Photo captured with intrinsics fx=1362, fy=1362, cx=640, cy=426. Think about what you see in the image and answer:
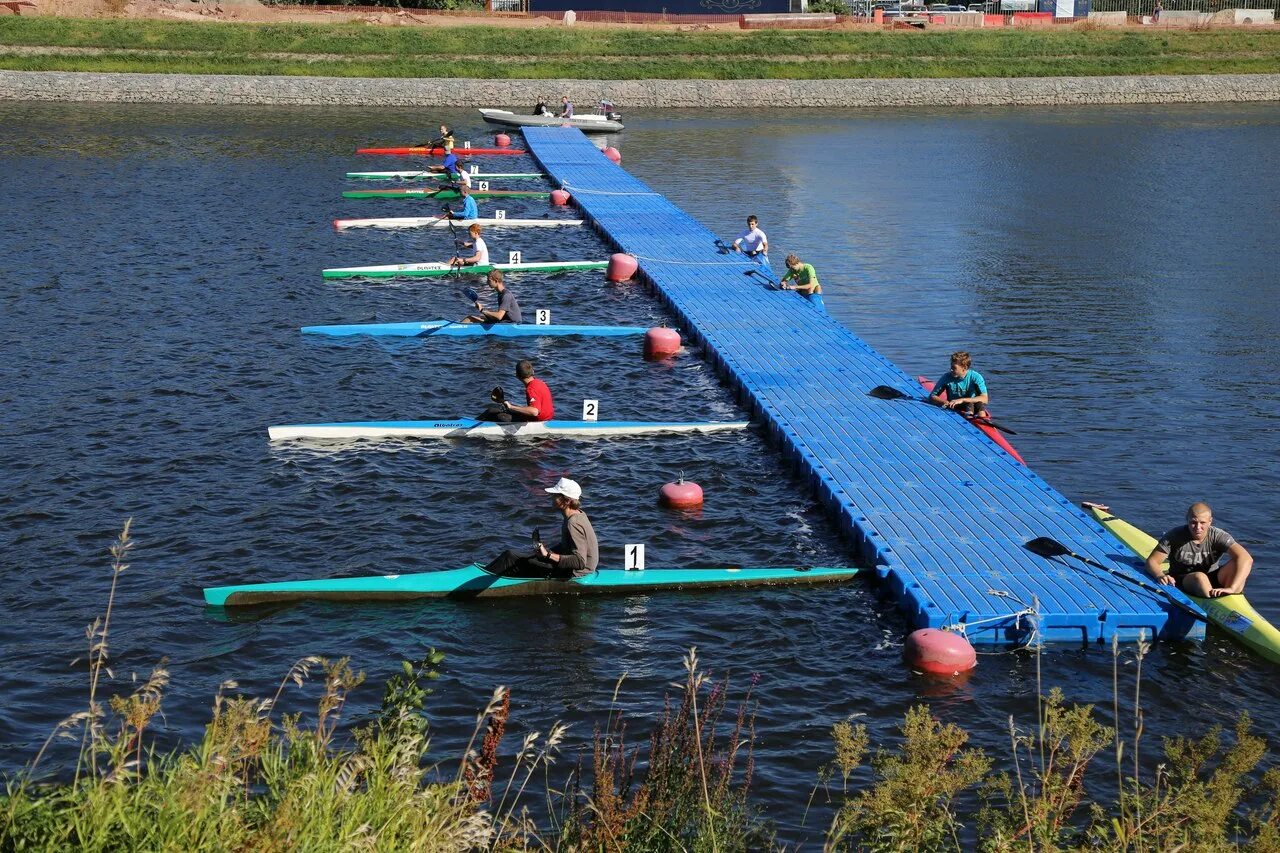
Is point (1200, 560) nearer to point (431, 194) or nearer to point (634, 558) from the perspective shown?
point (634, 558)

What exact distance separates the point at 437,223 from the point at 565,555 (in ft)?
81.6

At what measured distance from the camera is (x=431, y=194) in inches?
1671

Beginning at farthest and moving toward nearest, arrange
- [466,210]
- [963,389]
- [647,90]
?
[647,90] < [466,210] < [963,389]

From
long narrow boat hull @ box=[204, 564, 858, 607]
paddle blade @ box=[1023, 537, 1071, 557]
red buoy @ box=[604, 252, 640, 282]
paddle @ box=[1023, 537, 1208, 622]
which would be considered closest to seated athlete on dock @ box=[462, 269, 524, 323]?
red buoy @ box=[604, 252, 640, 282]

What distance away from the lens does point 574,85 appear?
2736 inches

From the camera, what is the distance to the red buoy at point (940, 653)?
1346cm

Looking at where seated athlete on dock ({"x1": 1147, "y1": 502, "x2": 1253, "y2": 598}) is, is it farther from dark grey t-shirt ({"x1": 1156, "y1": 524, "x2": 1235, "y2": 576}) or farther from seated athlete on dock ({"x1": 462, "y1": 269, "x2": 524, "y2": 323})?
seated athlete on dock ({"x1": 462, "y1": 269, "x2": 524, "y2": 323})

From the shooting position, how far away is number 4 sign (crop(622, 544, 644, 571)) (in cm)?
1562

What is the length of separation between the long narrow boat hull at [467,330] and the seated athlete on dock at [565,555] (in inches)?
452

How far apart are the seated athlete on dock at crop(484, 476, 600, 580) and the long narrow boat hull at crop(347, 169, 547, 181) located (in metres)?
31.3

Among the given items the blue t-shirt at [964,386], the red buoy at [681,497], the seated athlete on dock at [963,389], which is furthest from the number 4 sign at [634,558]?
the blue t-shirt at [964,386]

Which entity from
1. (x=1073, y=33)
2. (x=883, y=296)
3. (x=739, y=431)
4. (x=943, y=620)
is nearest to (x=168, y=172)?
(x=883, y=296)

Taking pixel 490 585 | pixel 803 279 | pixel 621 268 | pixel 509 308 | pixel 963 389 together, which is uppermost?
pixel 803 279

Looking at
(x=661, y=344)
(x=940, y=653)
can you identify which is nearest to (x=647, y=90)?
(x=661, y=344)
